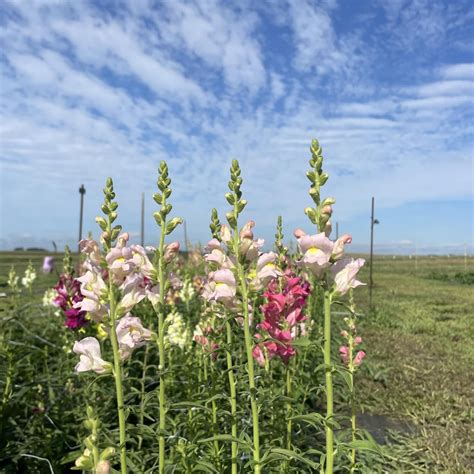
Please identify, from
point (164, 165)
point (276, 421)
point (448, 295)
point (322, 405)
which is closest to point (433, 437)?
point (322, 405)

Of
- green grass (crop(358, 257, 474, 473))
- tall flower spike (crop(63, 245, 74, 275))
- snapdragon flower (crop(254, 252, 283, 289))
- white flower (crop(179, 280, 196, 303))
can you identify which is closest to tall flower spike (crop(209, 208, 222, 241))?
snapdragon flower (crop(254, 252, 283, 289))

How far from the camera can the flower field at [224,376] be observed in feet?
5.88

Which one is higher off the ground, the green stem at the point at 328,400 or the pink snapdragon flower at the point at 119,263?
the pink snapdragon flower at the point at 119,263

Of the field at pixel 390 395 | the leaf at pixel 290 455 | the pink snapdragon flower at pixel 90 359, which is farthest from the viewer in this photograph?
the field at pixel 390 395

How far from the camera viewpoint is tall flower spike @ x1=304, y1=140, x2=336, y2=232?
1832 mm

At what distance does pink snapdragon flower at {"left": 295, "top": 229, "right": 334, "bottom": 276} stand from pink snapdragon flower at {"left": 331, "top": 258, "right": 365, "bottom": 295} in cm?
7

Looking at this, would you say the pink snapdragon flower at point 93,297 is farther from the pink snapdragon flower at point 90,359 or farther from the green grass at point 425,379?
the green grass at point 425,379

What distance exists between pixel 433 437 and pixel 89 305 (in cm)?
341

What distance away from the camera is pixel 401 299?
12945mm

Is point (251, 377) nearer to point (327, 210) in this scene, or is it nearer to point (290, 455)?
point (290, 455)

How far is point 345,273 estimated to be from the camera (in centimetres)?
180

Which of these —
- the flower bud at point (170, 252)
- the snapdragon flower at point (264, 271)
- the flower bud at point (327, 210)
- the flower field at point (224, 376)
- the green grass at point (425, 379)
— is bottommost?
the green grass at point (425, 379)

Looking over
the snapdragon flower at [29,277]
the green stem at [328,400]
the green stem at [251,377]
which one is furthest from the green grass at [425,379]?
the snapdragon flower at [29,277]

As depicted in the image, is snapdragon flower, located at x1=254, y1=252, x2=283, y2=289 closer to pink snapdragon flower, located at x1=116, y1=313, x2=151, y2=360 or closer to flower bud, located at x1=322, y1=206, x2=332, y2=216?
flower bud, located at x1=322, y1=206, x2=332, y2=216
